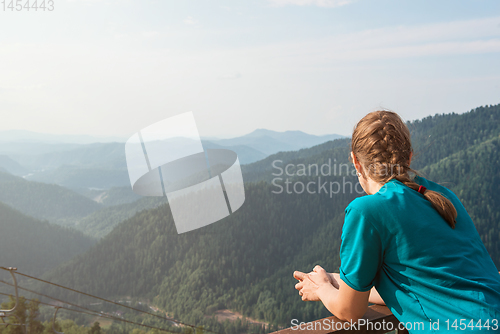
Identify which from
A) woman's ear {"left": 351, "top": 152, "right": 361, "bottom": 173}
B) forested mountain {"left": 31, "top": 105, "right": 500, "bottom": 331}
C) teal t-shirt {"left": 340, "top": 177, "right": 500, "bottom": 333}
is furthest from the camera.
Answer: forested mountain {"left": 31, "top": 105, "right": 500, "bottom": 331}

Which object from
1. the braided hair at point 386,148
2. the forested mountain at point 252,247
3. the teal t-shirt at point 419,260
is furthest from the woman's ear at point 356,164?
the forested mountain at point 252,247

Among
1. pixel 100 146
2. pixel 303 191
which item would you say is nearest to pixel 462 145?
pixel 303 191

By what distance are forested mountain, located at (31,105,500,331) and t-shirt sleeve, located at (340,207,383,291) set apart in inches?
2363

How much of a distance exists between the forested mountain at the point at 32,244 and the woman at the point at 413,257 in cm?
7849

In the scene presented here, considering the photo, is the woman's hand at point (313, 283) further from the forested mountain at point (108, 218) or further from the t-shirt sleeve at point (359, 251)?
the forested mountain at point (108, 218)

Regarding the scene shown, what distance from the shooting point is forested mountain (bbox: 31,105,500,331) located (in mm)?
62594

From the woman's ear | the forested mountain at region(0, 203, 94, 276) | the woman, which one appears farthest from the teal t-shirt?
the forested mountain at region(0, 203, 94, 276)

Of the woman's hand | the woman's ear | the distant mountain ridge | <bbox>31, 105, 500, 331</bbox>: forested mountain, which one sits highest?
the woman's ear

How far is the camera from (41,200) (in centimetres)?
8075

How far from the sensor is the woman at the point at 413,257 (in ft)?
3.61

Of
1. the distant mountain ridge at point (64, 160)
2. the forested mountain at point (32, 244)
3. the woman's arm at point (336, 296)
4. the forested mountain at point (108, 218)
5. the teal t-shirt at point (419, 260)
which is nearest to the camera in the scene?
the teal t-shirt at point (419, 260)

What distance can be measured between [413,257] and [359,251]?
0.56ft

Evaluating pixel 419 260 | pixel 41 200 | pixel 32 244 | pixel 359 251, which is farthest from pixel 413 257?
pixel 41 200

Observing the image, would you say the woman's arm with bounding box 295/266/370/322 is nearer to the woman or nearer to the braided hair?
the woman
